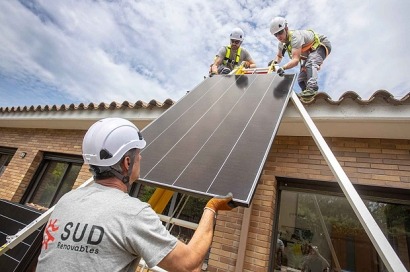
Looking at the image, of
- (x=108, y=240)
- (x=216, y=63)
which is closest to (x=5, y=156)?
(x=216, y=63)

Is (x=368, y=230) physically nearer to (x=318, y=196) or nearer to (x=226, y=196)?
(x=226, y=196)

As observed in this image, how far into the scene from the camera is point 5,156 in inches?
310

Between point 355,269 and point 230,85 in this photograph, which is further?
point 230,85

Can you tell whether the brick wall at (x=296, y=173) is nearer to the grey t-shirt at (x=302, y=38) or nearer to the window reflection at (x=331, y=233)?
the window reflection at (x=331, y=233)

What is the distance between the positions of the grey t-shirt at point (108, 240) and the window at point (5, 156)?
8.21 meters

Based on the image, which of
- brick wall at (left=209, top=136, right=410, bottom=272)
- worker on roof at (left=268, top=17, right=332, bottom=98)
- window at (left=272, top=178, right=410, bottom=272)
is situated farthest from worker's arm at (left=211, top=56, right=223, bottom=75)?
window at (left=272, top=178, right=410, bottom=272)

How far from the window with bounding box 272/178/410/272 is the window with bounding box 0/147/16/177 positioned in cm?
825

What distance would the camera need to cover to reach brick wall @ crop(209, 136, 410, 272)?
3064 millimetres

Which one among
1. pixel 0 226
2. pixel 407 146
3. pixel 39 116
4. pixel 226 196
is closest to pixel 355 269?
pixel 407 146

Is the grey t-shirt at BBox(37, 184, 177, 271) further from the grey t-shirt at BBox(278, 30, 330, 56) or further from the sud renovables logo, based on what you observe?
the grey t-shirt at BBox(278, 30, 330, 56)

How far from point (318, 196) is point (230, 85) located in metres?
2.01

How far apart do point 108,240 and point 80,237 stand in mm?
143

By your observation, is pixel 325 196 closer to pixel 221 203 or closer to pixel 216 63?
pixel 221 203

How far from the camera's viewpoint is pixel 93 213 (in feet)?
3.96
